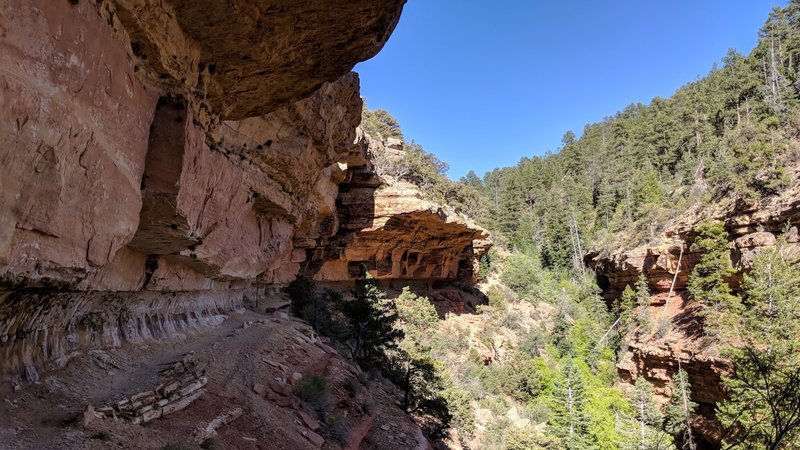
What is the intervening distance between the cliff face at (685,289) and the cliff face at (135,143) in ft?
81.4

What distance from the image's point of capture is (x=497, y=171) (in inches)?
3497

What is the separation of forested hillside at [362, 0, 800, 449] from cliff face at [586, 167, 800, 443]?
50 cm

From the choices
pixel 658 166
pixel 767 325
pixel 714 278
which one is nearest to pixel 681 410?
pixel 767 325

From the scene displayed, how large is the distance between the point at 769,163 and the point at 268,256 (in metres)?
31.9

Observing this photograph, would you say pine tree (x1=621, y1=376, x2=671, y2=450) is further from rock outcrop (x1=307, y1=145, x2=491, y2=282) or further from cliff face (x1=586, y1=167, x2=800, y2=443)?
rock outcrop (x1=307, y1=145, x2=491, y2=282)

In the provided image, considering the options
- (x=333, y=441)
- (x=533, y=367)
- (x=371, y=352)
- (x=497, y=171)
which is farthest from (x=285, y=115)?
(x=497, y=171)

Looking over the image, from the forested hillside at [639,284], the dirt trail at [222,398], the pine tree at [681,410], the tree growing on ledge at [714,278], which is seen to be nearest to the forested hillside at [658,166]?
the forested hillside at [639,284]

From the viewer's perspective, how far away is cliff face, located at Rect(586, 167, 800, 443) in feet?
73.7

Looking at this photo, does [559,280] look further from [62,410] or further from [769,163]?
[62,410]

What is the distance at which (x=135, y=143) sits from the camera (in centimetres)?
500

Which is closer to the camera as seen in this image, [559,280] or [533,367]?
[533,367]

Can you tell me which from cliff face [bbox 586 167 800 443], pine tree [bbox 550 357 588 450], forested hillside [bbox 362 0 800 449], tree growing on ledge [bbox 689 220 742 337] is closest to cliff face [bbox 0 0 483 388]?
forested hillside [bbox 362 0 800 449]

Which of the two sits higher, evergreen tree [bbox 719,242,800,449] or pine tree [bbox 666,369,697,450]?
evergreen tree [bbox 719,242,800,449]

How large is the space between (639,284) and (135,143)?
36.9 m
